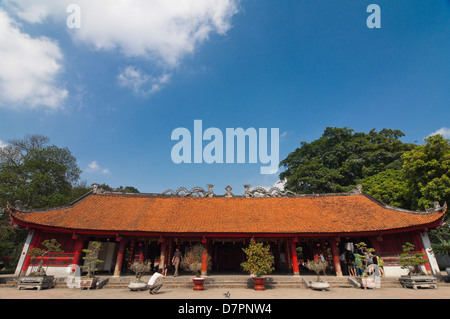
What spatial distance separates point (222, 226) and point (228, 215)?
67.7 inches

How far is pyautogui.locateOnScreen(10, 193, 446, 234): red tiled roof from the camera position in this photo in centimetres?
1290

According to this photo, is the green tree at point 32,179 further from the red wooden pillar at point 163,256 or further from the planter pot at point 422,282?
the planter pot at point 422,282

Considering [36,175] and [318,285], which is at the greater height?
[36,175]

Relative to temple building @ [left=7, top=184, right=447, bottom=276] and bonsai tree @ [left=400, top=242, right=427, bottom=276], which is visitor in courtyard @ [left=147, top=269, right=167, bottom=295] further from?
bonsai tree @ [left=400, top=242, right=427, bottom=276]

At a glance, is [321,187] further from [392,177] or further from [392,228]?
[392,228]

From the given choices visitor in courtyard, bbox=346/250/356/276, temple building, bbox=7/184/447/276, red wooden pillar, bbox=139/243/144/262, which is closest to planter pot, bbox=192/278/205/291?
temple building, bbox=7/184/447/276

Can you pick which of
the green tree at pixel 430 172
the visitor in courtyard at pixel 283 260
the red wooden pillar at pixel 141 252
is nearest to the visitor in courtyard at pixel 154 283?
the red wooden pillar at pixel 141 252

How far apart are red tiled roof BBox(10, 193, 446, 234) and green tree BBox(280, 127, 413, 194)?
13.8 meters

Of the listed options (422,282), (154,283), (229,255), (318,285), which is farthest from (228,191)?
(422,282)

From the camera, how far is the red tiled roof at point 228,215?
12.9 m

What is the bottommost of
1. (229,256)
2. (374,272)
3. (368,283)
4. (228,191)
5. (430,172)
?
(368,283)

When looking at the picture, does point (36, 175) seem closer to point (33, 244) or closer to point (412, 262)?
point (33, 244)

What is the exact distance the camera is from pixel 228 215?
1530cm
